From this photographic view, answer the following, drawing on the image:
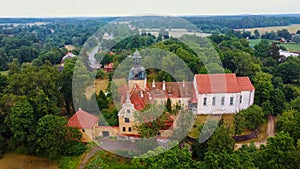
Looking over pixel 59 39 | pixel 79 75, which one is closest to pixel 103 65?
pixel 79 75

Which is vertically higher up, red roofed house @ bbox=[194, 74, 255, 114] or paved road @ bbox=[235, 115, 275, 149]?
red roofed house @ bbox=[194, 74, 255, 114]

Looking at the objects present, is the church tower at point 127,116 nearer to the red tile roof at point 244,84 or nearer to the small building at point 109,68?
the red tile roof at point 244,84

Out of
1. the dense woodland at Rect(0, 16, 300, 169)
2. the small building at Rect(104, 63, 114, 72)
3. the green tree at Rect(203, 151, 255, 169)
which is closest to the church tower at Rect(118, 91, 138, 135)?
the dense woodland at Rect(0, 16, 300, 169)

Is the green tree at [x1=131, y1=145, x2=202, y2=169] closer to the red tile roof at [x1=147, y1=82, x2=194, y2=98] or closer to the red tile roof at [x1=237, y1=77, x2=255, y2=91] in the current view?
the red tile roof at [x1=147, y1=82, x2=194, y2=98]

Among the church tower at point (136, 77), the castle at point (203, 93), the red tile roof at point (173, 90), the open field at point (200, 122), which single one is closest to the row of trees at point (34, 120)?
the castle at point (203, 93)

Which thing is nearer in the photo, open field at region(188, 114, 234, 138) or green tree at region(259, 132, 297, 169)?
green tree at region(259, 132, 297, 169)

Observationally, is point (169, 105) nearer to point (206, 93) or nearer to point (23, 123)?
point (206, 93)

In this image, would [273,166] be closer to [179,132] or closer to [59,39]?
[179,132]
